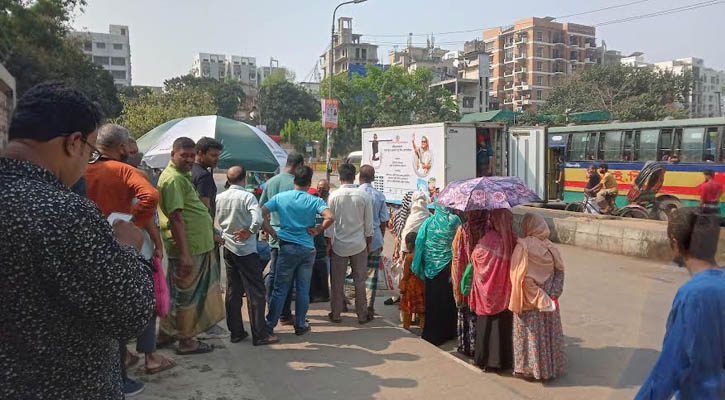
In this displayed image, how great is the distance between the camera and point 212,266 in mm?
4824

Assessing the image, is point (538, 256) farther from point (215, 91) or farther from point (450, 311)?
point (215, 91)

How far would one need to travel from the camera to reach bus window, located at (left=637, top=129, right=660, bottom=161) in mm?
14977

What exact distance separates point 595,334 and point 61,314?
18.0ft

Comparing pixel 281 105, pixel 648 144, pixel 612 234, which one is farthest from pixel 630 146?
pixel 281 105

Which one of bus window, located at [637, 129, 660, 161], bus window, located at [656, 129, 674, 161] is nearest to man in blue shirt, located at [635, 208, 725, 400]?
bus window, located at [656, 129, 674, 161]

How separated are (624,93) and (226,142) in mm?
39472

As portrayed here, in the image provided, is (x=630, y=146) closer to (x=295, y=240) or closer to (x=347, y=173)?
(x=347, y=173)

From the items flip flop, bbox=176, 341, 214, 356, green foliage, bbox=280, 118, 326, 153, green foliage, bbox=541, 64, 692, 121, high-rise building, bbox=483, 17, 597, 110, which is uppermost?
high-rise building, bbox=483, 17, 597, 110

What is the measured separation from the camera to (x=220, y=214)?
16.6 ft

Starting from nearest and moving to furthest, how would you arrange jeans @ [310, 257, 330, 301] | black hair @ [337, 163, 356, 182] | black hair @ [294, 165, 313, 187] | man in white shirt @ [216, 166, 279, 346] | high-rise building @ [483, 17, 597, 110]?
man in white shirt @ [216, 166, 279, 346] → black hair @ [294, 165, 313, 187] → black hair @ [337, 163, 356, 182] → jeans @ [310, 257, 330, 301] → high-rise building @ [483, 17, 597, 110]

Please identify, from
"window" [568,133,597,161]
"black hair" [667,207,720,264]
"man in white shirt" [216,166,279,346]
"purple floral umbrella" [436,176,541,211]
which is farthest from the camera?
"window" [568,133,597,161]

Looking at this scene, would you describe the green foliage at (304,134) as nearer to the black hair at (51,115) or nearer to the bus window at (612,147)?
the bus window at (612,147)

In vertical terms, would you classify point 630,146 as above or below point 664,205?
above

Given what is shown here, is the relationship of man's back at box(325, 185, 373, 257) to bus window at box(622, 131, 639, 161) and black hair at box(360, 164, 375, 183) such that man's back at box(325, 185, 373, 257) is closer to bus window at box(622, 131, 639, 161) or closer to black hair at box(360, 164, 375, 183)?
black hair at box(360, 164, 375, 183)
